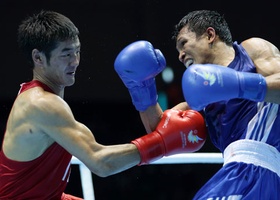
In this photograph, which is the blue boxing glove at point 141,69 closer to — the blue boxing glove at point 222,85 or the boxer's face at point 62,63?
the boxer's face at point 62,63

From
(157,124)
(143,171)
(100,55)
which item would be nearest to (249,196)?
(157,124)

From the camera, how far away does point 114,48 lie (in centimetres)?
563

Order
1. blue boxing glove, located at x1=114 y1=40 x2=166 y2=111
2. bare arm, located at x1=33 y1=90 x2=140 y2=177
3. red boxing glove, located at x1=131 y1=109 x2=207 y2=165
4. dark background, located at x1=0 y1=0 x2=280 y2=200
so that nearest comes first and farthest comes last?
bare arm, located at x1=33 y1=90 x2=140 y2=177, red boxing glove, located at x1=131 y1=109 x2=207 y2=165, blue boxing glove, located at x1=114 y1=40 x2=166 y2=111, dark background, located at x1=0 y1=0 x2=280 y2=200

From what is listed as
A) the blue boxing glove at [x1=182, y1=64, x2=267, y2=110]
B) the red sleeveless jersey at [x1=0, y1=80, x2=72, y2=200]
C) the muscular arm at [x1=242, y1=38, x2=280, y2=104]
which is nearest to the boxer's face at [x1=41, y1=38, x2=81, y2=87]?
the red sleeveless jersey at [x1=0, y1=80, x2=72, y2=200]

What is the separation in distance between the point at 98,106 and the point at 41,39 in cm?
280

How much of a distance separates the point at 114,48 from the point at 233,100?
2.96 metres

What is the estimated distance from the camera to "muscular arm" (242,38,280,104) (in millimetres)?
2545

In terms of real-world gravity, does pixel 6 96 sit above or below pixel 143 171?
above

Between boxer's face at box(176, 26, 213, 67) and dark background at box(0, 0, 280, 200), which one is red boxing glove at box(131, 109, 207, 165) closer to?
boxer's face at box(176, 26, 213, 67)

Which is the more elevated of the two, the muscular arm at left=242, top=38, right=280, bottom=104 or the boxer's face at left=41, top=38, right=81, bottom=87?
the boxer's face at left=41, top=38, right=81, bottom=87

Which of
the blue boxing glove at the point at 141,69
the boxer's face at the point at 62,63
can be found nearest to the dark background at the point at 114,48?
the blue boxing glove at the point at 141,69

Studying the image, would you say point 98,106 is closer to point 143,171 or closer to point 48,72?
point 143,171

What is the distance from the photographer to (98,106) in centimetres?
560

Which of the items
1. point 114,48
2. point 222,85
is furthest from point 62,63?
point 114,48
